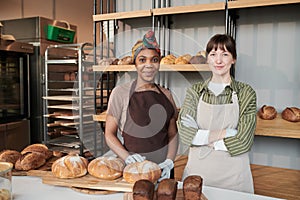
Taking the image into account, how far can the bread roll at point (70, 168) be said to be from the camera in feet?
2.52

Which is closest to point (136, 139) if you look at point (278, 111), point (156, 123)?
point (156, 123)

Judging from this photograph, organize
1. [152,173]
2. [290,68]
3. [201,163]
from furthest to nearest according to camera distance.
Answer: [290,68]
[201,163]
[152,173]

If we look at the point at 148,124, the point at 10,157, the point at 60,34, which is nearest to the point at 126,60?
the point at 148,124

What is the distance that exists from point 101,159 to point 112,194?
10 cm

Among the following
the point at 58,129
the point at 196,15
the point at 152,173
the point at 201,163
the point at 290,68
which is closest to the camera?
the point at 152,173

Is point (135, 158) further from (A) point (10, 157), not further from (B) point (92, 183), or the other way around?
(A) point (10, 157)

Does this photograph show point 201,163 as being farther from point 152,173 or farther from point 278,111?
point 278,111

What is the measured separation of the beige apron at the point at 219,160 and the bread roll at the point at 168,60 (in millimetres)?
436

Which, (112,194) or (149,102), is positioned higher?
(149,102)

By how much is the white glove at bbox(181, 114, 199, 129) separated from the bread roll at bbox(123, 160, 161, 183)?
33cm

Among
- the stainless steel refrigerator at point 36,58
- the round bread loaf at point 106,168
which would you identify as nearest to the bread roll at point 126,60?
the round bread loaf at point 106,168

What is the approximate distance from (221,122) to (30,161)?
745mm

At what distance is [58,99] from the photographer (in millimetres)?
2617

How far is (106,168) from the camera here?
0.76 metres
